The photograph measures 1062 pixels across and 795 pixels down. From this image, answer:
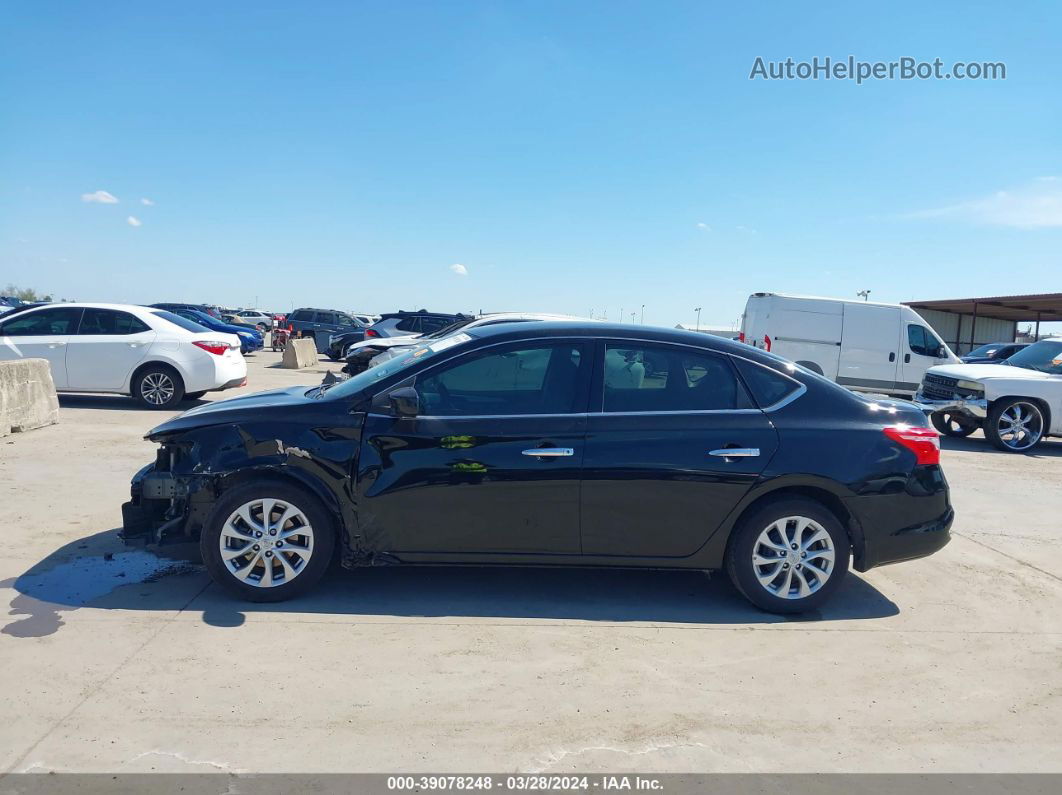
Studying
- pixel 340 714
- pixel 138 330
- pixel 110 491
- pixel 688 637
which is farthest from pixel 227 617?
pixel 138 330

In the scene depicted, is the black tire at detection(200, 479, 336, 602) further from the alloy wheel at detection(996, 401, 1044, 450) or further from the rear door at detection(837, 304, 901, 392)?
the rear door at detection(837, 304, 901, 392)

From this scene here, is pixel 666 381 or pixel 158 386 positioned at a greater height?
pixel 666 381

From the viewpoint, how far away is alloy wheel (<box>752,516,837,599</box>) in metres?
4.93

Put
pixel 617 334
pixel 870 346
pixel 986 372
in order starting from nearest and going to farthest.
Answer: pixel 617 334 < pixel 986 372 < pixel 870 346

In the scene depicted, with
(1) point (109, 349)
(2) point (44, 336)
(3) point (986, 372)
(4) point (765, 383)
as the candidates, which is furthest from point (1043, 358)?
(2) point (44, 336)

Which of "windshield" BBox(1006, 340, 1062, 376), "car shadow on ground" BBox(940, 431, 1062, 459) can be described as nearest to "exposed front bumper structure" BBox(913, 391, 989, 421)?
"car shadow on ground" BBox(940, 431, 1062, 459)

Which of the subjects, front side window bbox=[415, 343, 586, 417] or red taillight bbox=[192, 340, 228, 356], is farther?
red taillight bbox=[192, 340, 228, 356]

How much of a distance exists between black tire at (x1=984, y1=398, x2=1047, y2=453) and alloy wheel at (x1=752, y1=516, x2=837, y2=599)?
8.70 metres

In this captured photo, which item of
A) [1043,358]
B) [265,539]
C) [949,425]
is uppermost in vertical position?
[1043,358]

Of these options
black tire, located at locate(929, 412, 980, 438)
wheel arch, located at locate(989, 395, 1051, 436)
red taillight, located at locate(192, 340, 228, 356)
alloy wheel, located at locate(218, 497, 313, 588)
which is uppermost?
red taillight, located at locate(192, 340, 228, 356)

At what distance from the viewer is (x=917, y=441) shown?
5.07m

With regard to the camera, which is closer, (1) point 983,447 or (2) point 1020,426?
(2) point 1020,426

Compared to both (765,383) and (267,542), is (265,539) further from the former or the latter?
(765,383)

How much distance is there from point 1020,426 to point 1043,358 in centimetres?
146
